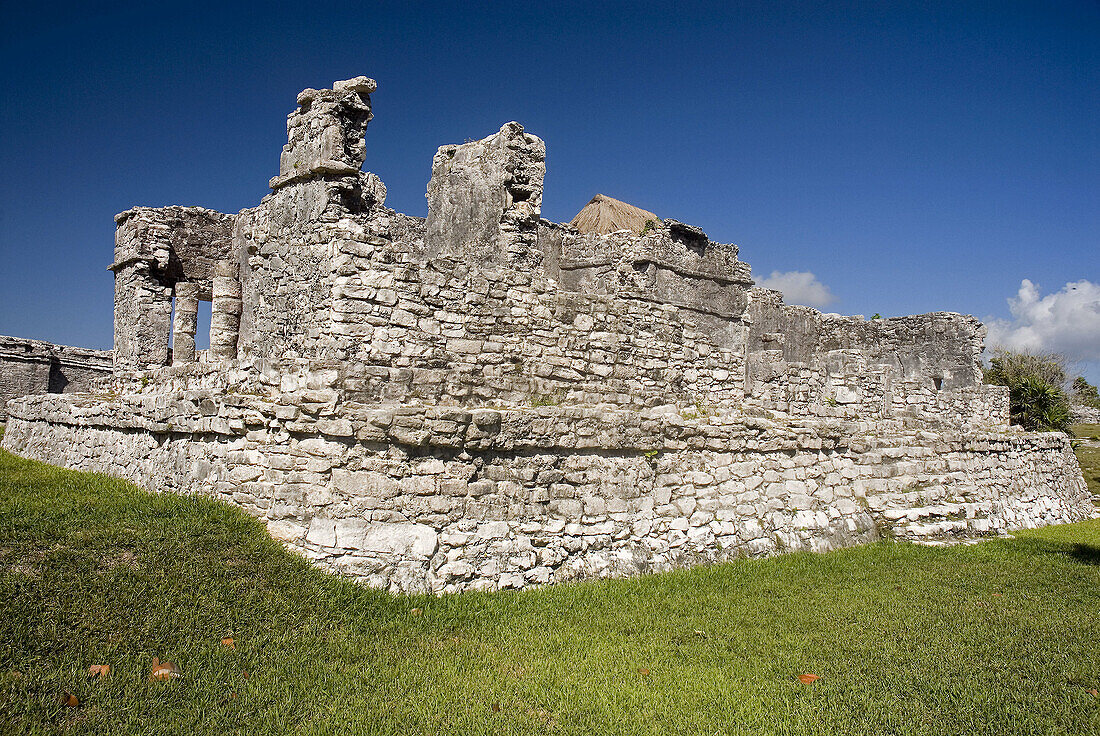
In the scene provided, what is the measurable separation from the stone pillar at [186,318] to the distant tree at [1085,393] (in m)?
40.2

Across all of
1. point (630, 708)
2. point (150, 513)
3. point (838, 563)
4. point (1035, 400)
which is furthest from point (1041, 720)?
point (1035, 400)

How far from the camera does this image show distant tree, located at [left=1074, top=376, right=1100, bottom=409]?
115 feet

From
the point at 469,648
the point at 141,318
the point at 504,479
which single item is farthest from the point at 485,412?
the point at 141,318

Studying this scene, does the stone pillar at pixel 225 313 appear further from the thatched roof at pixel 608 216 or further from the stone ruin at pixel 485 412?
the thatched roof at pixel 608 216

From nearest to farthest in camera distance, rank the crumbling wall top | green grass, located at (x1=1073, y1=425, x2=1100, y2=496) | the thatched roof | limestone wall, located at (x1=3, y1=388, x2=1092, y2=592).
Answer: limestone wall, located at (x1=3, y1=388, x2=1092, y2=592), the crumbling wall top, green grass, located at (x1=1073, y1=425, x2=1100, y2=496), the thatched roof

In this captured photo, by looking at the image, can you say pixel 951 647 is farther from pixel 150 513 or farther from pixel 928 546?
pixel 150 513

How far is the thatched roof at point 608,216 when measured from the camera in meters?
20.2

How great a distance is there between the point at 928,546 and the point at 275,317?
8.59 metres

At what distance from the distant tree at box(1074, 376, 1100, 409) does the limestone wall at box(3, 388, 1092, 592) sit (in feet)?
107

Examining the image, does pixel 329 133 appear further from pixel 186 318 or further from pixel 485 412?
pixel 186 318

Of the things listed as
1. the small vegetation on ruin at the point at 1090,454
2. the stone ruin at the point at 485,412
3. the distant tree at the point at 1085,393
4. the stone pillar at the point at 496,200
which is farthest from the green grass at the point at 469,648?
the distant tree at the point at 1085,393

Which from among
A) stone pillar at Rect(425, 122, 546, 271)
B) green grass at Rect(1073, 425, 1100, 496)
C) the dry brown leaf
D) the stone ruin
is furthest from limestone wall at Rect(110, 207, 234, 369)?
green grass at Rect(1073, 425, 1100, 496)

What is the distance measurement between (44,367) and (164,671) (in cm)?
1528

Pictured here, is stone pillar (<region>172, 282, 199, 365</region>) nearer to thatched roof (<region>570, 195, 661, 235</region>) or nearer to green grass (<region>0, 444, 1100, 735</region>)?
green grass (<region>0, 444, 1100, 735</region>)
